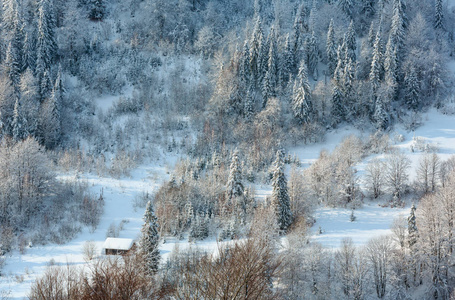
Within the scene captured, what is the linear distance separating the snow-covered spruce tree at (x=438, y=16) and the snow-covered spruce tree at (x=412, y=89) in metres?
20.4

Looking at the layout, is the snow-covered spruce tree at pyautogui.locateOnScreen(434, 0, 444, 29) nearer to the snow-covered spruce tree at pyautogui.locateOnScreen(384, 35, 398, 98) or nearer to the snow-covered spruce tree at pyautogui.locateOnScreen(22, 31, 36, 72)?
the snow-covered spruce tree at pyautogui.locateOnScreen(384, 35, 398, 98)

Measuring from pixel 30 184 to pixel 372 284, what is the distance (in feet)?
135

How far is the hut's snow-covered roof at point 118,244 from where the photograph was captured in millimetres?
37244

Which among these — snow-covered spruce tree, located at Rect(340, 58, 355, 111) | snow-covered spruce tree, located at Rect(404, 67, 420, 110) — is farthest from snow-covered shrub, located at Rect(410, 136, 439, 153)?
snow-covered spruce tree, located at Rect(340, 58, 355, 111)

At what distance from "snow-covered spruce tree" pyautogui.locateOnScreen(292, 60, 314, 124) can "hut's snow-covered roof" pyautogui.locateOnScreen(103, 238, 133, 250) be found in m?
32.8

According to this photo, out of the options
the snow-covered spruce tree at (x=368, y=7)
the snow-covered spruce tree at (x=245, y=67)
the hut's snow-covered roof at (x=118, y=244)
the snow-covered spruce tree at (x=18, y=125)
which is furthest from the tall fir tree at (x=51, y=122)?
the snow-covered spruce tree at (x=368, y=7)

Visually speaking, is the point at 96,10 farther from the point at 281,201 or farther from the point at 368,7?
the point at 281,201

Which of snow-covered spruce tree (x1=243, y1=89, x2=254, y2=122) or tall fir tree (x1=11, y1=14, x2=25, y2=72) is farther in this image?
tall fir tree (x1=11, y1=14, x2=25, y2=72)

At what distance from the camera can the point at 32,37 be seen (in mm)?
62438

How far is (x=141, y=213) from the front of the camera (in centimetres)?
4544

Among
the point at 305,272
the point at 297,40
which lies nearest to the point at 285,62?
the point at 297,40

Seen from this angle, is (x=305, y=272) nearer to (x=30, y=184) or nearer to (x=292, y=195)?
(x=292, y=195)

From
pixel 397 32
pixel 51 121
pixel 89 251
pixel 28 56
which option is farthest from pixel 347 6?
pixel 89 251

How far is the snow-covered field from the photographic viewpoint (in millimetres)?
36594
